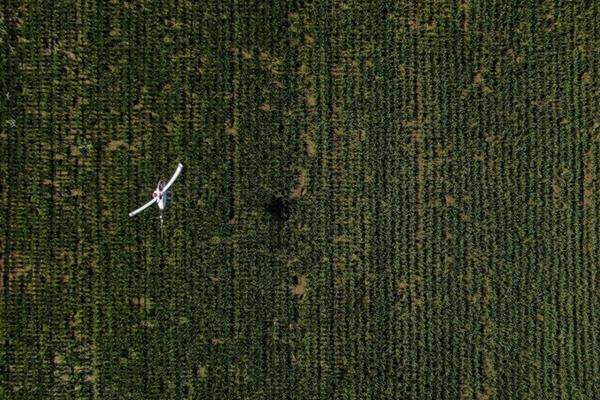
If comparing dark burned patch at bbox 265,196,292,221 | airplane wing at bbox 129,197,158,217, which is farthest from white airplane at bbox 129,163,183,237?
dark burned patch at bbox 265,196,292,221

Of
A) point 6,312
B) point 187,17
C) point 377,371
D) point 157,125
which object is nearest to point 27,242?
point 6,312

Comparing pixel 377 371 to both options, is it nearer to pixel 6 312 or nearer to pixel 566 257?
pixel 566 257

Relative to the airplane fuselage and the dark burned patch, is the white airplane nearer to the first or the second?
the airplane fuselage

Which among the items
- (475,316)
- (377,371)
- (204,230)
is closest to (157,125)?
(204,230)

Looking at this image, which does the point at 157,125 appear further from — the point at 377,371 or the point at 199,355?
the point at 377,371

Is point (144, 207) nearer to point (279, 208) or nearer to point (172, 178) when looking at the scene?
point (172, 178)

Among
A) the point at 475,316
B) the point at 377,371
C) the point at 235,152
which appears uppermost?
the point at 235,152

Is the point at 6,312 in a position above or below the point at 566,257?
below

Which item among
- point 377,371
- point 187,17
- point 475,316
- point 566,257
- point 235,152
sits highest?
point 187,17
